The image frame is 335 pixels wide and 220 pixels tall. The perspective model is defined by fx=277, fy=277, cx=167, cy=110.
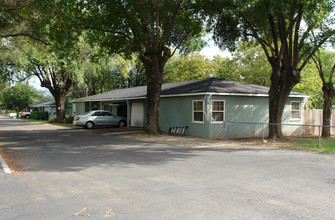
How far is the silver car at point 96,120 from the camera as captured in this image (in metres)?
23.5

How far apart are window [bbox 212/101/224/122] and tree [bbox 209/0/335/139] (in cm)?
295

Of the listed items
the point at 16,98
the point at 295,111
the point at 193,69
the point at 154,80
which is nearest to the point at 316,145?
the point at 295,111

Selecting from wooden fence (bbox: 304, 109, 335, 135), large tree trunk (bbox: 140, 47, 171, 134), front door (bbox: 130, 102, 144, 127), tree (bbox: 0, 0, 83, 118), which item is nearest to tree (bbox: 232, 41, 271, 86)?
wooden fence (bbox: 304, 109, 335, 135)

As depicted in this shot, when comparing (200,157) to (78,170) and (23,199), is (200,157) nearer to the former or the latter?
(78,170)

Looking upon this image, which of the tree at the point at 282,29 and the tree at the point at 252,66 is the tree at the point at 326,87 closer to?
the tree at the point at 282,29

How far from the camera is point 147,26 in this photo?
1647 centimetres

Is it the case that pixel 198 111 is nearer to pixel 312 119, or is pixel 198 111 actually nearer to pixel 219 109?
pixel 219 109

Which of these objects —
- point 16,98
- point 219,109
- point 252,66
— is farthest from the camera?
point 16,98

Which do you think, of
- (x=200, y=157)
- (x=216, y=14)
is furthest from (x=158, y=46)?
(x=200, y=157)

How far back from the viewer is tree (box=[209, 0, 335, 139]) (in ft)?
45.0

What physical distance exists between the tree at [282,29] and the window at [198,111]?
13.1 ft

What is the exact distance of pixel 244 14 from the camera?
15305 mm

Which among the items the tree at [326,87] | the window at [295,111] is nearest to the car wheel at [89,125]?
the window at [295,111]

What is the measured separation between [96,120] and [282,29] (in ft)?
52.8
